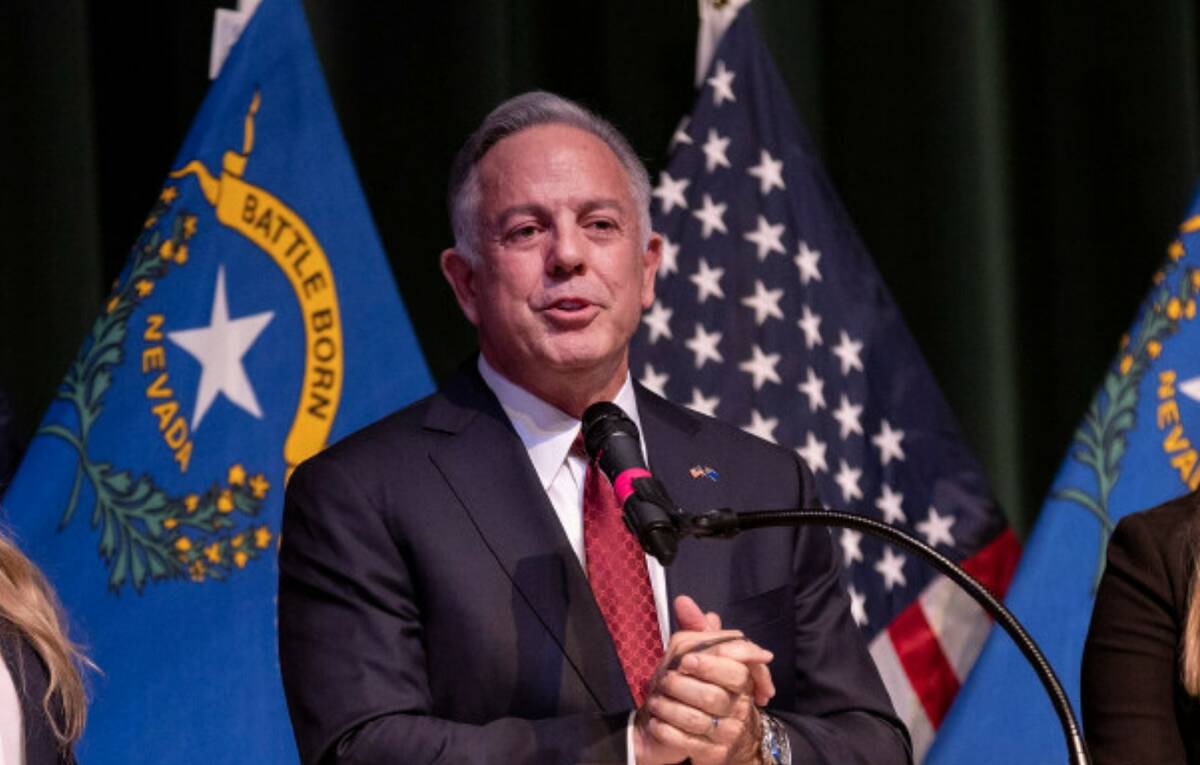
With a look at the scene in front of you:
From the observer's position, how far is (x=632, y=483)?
67.5 inches

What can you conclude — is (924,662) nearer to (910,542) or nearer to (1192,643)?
(1192,643)

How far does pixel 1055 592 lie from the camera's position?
2.98m

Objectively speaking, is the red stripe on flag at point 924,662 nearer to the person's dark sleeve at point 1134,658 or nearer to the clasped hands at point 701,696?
the person's dark sleeve at point 1134,658

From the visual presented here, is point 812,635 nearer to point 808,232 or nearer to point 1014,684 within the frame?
point 1014,684

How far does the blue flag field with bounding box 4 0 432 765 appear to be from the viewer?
9.20 ft

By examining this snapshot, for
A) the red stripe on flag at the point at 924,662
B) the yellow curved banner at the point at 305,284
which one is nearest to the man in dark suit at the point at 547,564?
the yellow curved banner at the point at 305,284

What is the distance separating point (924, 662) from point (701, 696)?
4.69 ft

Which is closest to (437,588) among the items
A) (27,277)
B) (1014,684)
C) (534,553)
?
(534,553)

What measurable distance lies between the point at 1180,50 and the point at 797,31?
0.78 m

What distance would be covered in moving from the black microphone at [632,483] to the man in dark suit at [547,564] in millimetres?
181

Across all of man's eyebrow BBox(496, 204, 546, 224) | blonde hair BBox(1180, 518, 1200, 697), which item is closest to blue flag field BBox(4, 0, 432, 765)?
man's eyebrow BBox(496, 204, 546, 224)

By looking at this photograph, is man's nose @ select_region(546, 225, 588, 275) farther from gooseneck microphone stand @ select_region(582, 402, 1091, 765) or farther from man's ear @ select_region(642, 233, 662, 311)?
gooseneck microphone stand @ select_region(582, 402, 1091, 765)

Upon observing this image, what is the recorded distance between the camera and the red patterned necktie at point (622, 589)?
80.1 inches

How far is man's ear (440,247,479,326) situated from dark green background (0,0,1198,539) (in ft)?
4.17
